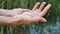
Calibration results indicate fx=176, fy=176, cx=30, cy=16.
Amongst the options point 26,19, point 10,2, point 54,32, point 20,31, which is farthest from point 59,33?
point 26,19

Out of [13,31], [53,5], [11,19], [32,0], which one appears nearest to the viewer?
[11,19]

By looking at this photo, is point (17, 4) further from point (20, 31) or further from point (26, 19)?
point (26, 19)

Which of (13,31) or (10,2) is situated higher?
(10,2)

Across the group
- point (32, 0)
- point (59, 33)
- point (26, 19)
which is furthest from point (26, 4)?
point (26, 19)

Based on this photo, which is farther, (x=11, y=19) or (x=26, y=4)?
(x=26, y=4)

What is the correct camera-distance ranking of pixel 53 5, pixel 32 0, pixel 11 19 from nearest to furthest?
pixel 11 19
pixel 53 5
pixel 32 0

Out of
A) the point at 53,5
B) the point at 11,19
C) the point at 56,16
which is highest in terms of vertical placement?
the point at 11,19

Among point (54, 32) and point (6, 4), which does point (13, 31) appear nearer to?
point (6, 4)
